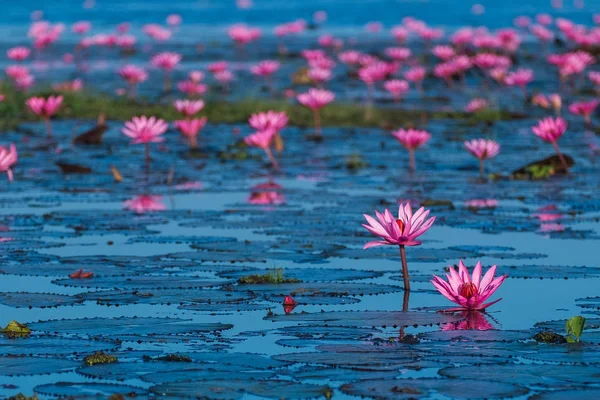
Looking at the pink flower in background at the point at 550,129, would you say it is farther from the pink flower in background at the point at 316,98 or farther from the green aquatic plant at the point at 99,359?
the green aquatic plant at the point at 99,359

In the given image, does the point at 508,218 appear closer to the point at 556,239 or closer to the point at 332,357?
the point at 556,239

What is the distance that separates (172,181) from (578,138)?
5.47 metres

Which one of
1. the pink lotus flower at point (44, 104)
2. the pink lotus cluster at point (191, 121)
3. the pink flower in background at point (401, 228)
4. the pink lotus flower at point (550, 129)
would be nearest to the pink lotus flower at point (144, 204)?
the pink lotus cluster at point (191, 121)

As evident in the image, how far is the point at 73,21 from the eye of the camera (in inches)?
2014

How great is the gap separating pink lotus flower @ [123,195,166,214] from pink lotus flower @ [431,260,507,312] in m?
3.89

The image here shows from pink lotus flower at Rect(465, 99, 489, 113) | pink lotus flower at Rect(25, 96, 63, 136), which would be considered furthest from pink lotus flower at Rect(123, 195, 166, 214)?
pink lotus flower at Rect(465, 99, 489, 113)

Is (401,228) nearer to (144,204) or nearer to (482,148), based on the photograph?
(144,204)

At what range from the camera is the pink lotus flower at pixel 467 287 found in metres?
5.56

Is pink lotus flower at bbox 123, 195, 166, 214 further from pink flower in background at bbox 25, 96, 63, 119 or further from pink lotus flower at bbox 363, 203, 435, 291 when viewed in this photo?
pink lotus flower at bbox 363, 203, 435, 291

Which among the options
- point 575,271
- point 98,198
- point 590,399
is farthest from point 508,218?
point 590,399

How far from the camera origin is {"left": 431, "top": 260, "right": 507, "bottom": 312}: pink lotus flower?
18.2ft

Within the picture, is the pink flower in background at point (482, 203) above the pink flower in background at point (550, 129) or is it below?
below

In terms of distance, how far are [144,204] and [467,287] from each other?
14.3 ft

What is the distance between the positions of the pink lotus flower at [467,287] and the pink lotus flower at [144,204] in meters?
3.89
